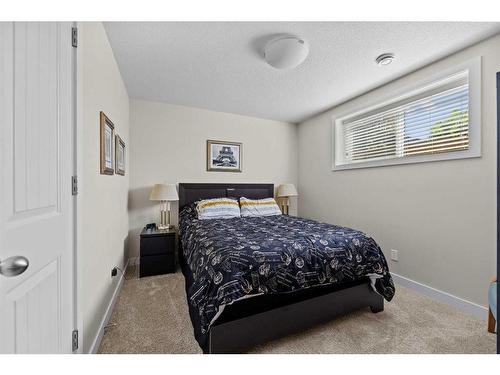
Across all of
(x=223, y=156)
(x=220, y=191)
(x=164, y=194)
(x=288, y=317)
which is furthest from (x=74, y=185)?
(x=223, y=156)

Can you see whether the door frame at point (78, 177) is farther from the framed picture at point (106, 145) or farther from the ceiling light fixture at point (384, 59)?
the ceiling light fixture at point (384, 59)

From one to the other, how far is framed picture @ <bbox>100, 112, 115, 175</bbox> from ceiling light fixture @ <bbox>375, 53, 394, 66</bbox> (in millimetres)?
2475

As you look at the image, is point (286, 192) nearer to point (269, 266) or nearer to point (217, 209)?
point (217, 209)

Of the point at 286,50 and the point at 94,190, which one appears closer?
the point at 94,190

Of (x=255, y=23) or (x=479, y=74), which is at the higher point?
(x=255, y=23)

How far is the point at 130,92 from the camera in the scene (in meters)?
2.89

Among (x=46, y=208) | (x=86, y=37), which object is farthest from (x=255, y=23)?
(x=46, y=208)

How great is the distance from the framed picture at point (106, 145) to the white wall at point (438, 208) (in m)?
2.92

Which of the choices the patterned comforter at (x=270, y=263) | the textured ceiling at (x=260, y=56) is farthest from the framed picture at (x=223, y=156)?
the patterned comforter at (x=270, y=263)

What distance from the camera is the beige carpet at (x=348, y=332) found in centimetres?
149

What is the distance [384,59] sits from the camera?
2062 mm

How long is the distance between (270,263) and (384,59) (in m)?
2.14
